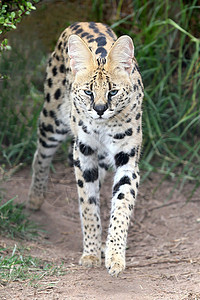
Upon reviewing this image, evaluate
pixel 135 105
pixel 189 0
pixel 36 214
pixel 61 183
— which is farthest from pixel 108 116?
pixel 189 0

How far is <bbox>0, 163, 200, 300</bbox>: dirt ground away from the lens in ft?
13.2

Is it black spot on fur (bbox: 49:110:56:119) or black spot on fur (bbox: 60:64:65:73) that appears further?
black spot on fur (bbox: 49:110:56:119)

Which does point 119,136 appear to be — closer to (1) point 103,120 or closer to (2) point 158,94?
(1) point 103,120

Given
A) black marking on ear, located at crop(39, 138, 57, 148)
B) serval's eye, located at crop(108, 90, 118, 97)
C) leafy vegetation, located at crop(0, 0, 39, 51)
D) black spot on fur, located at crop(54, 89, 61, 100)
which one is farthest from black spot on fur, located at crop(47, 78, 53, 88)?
serval's eye, located at crop(108, 90, 118, 97)

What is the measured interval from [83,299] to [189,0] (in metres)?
4.63

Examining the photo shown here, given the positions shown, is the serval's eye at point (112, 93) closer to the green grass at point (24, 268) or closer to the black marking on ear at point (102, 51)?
the black marking on ear at point (102, 51)

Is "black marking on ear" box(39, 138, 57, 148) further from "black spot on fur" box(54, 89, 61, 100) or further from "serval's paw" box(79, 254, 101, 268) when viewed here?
"serval's paw" box(79, 254, 101, 268)

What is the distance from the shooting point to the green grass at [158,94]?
22.5ft

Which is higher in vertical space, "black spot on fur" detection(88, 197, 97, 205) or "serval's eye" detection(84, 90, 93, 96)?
"serval's eye" detection(84, 90, 93, 96)

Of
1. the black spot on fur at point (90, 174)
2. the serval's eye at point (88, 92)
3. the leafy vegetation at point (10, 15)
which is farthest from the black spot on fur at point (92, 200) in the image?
the leafy vegetation at point (10, 15)

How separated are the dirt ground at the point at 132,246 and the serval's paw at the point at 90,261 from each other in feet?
0.19

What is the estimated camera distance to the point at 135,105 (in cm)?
465

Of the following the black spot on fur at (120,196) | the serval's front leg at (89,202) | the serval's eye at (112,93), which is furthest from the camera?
the serval's front leg at (89,202)

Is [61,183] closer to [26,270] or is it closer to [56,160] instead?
[56,160]
